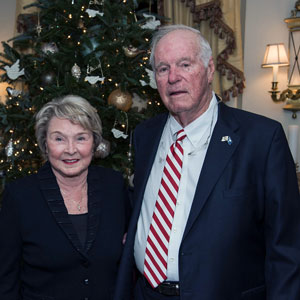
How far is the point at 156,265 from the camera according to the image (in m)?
1.53

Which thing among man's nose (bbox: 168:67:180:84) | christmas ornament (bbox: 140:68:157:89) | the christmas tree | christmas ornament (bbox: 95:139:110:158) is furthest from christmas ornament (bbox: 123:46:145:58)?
man's nose (bbox: 168:67:180:84)

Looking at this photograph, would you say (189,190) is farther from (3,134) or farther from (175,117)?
(3,134)

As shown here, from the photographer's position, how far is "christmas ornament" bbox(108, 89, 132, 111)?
2.87 meters

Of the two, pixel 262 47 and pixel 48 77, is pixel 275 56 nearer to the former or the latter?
pixel 262 47

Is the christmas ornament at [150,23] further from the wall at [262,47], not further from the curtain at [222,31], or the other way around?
the wall at [262,47]

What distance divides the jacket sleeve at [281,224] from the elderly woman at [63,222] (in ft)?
2.32

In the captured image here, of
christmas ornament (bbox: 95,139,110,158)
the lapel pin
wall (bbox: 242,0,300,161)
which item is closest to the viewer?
the lapel pin

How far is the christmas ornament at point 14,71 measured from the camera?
303cm

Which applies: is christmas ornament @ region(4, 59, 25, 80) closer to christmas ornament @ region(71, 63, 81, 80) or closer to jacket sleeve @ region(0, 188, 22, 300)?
christmas ornament @ region(71, 63, 81, 80)

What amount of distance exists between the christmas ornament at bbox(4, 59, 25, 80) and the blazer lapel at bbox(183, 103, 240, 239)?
2.08 meters

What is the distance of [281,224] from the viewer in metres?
1.39

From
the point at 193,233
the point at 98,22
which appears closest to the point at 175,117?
the point at 193,233

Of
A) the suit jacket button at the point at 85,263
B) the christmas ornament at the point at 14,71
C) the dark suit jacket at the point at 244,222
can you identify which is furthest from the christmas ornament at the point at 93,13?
the suit jacket button at the point at 85,263

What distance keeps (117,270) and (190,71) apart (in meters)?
0.99
